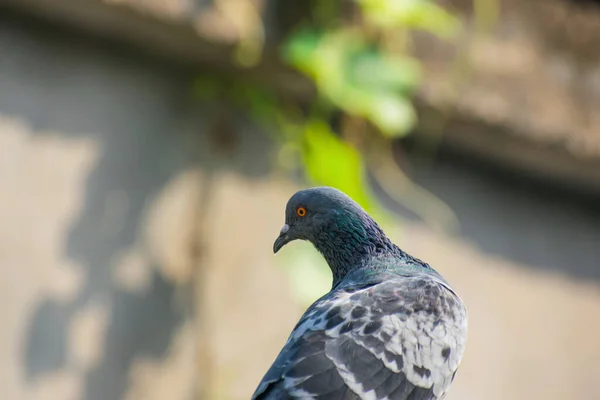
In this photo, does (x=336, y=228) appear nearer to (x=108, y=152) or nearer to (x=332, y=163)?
(x=332, y=163)

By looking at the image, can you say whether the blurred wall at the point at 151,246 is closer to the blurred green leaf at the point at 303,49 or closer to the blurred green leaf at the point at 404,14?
the blurred green leaf at the point at 303,49

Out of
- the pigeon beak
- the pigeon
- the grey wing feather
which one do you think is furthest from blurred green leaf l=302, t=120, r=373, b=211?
the grey wing feather

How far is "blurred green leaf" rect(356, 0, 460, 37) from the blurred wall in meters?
0.86

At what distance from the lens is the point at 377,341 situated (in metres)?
2.64

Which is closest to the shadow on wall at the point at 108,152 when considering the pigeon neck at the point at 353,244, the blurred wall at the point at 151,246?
the blurred wall at the point at 151,246

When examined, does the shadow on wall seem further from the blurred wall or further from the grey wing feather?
the grey wing feather

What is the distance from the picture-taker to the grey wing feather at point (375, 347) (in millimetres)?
2525

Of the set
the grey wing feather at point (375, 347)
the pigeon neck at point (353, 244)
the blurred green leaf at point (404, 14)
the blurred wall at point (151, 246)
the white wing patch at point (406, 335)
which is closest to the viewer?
the grey wing feather at point (375, 347)

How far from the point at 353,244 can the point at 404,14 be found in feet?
5.16

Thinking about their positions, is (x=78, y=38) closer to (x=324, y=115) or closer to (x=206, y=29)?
(x=206, y=29)

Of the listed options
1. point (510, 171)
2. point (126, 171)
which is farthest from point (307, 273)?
point (510, 171)

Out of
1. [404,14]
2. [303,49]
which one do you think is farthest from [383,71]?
[303,49]

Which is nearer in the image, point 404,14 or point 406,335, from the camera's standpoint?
point 406,335

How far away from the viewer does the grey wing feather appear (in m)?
2.53
